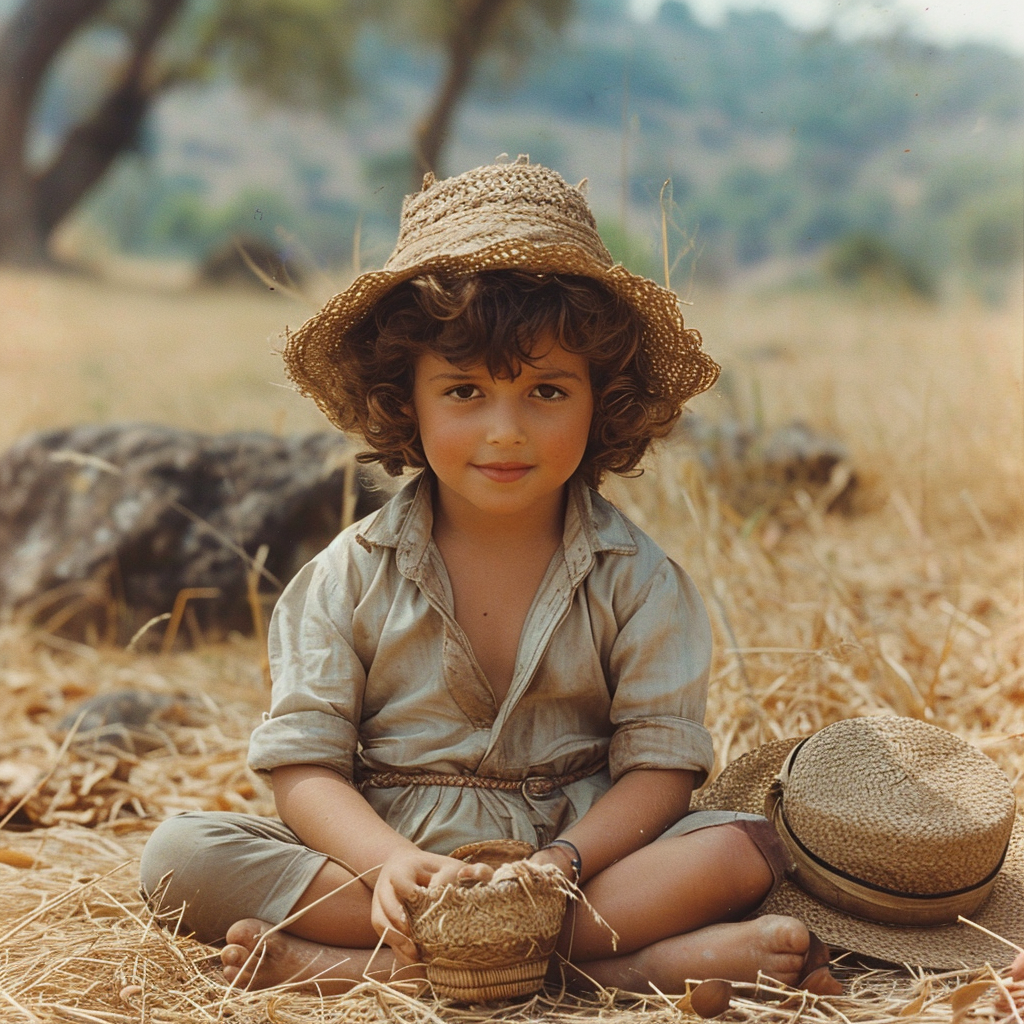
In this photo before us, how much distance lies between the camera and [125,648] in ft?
12.9

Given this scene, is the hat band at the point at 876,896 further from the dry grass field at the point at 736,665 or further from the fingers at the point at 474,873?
the fingers at the point at 474,873

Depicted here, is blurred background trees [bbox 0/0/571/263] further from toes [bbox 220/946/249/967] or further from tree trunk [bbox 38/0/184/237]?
toes [bbox 220/946/249/967]

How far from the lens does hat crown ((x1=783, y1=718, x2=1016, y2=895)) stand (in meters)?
1.80

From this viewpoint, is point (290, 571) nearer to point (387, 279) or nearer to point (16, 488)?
point (16, 488)

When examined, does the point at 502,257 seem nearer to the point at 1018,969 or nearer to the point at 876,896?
the point at 876,896

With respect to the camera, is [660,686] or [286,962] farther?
[660,686]

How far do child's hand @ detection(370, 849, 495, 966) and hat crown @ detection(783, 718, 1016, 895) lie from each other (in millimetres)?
601

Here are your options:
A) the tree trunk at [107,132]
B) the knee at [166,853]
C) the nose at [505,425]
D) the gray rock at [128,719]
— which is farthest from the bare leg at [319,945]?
the tree trunk at [107,132]

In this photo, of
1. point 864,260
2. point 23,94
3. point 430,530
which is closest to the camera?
point 430,530

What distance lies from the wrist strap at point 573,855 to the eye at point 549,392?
27.8 inches

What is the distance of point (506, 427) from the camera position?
1.81m

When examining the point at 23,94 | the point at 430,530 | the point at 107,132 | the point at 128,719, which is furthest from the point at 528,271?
the point at 107,132

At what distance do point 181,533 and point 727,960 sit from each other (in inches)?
112

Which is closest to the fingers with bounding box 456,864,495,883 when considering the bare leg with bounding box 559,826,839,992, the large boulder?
the bare leg with bounding box 559,826,839,992
